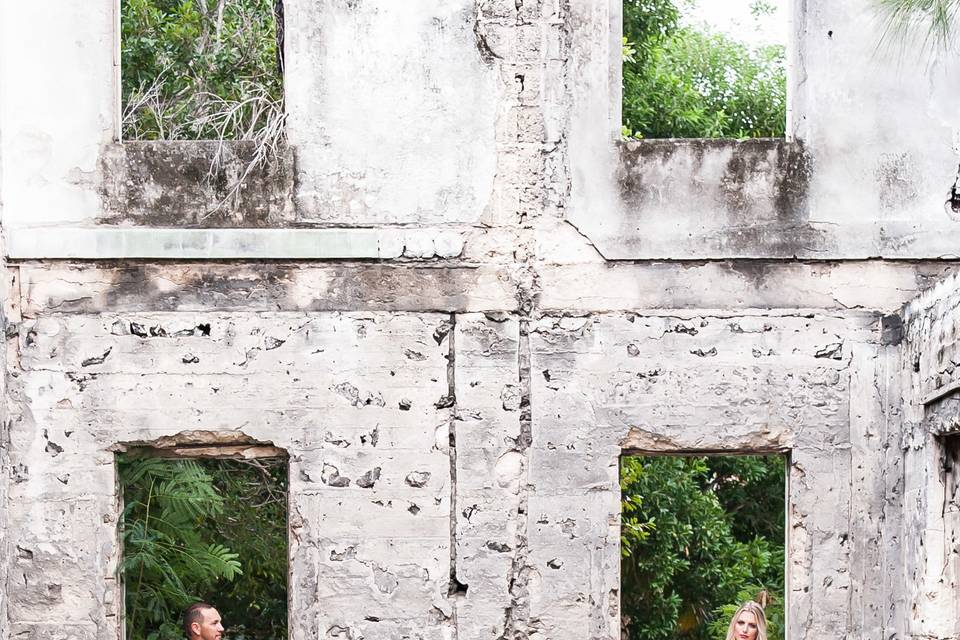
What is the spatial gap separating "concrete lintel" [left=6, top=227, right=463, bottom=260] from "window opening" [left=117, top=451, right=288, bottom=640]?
1013 millimetres

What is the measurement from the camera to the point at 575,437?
21.8ft

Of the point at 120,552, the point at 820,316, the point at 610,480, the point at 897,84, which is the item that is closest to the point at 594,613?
the point at 610,480

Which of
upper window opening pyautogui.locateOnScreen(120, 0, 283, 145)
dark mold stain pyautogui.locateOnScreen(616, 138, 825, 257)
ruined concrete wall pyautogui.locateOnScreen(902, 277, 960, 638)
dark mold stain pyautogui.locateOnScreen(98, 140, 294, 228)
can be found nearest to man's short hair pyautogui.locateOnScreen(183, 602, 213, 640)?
dark mold stain pyautogui.locateOnScreen(98, 140, 294, 228)

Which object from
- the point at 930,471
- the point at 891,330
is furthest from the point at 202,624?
the point at 891,330

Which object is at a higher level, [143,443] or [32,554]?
[143,443]

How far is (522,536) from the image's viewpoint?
21.7 feet

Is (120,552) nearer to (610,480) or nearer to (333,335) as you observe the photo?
(333,335)

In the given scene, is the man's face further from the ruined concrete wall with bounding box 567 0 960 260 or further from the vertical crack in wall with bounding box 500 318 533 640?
the ruined concrete wall with bounding box 567 0 960 260

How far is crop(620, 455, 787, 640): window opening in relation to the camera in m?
12.6

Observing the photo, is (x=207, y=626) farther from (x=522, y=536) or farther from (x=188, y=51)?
(x=188, y=51)

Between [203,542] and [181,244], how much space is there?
3859 mm

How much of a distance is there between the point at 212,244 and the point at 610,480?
2.25m

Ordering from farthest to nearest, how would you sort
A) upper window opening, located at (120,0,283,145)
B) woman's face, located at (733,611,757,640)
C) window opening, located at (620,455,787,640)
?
window opening, located at (620,455,787,640) → upper window opening, located at (120,0,283,145) → woman's face, located at (733,611,757,640)

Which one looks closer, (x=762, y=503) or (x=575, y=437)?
(x=575, y=437)
